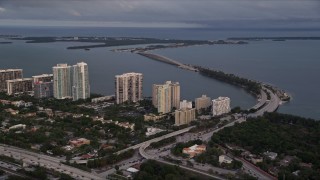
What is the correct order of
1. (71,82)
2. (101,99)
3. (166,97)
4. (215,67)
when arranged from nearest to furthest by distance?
(166,97)
(101,99)
(71,82)
(215,67)

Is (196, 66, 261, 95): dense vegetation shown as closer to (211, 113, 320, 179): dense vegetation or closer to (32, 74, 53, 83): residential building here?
(211, 113, 320, 179): dense vegetation

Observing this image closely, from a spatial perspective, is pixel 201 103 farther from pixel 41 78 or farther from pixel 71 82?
pixel 41 78

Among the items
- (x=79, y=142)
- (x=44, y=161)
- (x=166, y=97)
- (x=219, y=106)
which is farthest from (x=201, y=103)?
(x=44, y=161)

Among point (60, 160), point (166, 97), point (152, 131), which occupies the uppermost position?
point (166, 97)

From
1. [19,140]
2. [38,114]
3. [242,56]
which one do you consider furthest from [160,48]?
[19,140]

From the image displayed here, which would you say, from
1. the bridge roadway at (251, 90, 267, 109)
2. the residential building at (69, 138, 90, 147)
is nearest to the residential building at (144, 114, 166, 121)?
the residential building at (69, 138, 90, 147)

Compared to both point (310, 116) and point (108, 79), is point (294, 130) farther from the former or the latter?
point (108, 79)
